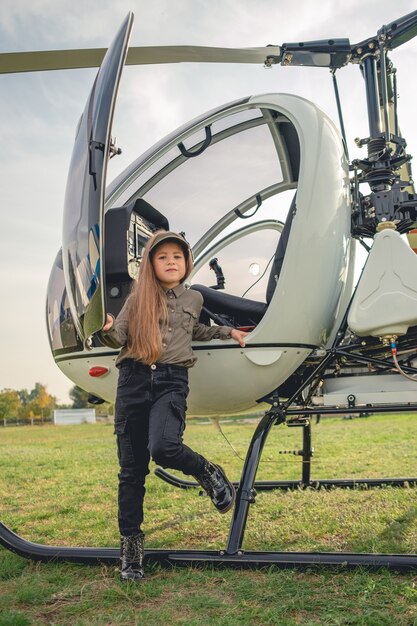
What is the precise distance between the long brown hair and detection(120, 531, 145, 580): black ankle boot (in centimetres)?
75

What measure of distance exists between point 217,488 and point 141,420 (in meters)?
0.44

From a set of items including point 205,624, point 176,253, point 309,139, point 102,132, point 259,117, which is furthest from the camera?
point 259,117

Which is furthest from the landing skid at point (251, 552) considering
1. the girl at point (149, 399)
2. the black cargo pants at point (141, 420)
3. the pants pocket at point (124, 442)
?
the pants pocket at point (124, 442)

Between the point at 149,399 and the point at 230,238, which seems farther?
the point at 230,238

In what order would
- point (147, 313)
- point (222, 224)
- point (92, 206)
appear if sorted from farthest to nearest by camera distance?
point (222, 224), point (147, 313), point (92, 206)

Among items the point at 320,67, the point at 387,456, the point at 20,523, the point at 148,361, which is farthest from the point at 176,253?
the point at 387,456

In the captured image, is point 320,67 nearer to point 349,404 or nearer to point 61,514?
point 349,404

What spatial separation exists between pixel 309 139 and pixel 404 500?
2.39 m

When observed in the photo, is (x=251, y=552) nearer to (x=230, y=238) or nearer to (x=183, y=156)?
(x=183, y=156)

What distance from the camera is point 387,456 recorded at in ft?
21.8

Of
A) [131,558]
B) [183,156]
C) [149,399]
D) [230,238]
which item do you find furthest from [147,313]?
→ [230,238]

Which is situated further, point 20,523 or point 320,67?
point 20,523

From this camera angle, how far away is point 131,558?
2367mm

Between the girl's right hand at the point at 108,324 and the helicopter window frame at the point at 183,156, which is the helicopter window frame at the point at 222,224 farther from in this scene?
the girl's right hand at the point at 108,324
